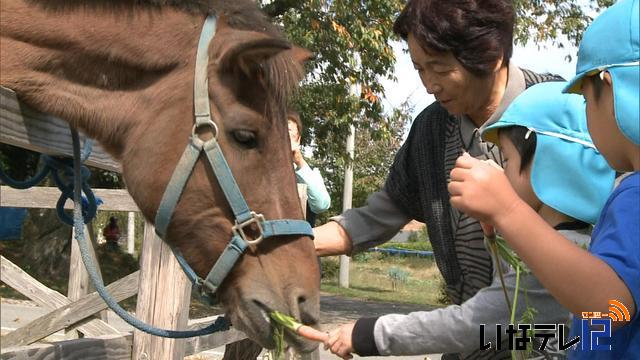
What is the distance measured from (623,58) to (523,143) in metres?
0.54

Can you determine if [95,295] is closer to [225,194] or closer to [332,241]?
[332,241]

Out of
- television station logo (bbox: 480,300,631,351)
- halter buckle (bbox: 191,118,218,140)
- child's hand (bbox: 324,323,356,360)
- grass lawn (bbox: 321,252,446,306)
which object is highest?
halter buckle (bbox: 191,118,218,140)

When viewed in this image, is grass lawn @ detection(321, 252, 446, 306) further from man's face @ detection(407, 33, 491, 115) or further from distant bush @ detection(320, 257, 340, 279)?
man's face @ detection(407, 33, 491, 115)

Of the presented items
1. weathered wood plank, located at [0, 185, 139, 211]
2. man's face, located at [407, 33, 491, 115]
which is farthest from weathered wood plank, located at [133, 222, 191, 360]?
man's face, located at [407, 33, 491, 115]

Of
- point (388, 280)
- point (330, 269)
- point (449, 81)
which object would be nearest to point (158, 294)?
point (449, 81)

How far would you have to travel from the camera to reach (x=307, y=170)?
5.12m

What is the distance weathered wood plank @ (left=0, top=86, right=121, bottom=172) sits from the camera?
247 centimetres

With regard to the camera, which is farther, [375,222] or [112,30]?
[375,222]

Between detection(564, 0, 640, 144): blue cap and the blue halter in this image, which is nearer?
detection(564, 0, 640, 144): blue cap

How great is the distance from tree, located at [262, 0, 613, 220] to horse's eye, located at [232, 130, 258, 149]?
7391 mm

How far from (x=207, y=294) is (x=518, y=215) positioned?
1292 millimetres

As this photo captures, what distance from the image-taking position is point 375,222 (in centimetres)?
287

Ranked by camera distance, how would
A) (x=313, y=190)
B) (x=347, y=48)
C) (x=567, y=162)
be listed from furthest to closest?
(x=347, y=48) → (x=313, y=190) → (x=567, y=162)

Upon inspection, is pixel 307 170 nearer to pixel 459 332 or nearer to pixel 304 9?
pixel 459 332
